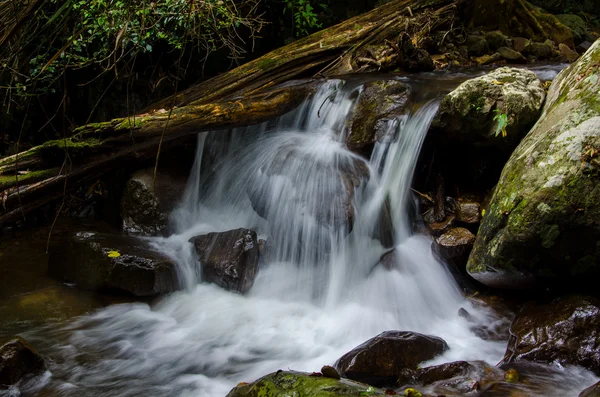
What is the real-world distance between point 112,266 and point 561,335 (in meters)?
4.13

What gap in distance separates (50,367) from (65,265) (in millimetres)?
1578

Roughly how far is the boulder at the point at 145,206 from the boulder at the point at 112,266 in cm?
75

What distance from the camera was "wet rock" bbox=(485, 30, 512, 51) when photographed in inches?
342

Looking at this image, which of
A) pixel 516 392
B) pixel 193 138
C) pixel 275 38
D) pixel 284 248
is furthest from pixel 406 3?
pixel 516 392

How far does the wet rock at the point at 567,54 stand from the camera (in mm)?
8547

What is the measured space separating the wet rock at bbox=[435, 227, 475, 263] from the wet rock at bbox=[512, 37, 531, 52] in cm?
466

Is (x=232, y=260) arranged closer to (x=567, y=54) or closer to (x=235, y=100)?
(x=235, y=100)

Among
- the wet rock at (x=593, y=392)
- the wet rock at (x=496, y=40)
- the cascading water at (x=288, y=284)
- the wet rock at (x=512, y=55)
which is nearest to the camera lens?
the wet rock at (x=593, y=392)

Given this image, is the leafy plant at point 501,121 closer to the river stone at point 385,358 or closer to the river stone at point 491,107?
the river stone at point 491,107

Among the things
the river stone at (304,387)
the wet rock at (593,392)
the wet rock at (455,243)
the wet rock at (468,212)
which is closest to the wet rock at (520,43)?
the wet rock at (468,212)

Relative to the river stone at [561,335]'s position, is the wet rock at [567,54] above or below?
above

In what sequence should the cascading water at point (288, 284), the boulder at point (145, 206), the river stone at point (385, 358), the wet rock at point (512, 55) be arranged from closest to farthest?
the river stone at point (385, 358) → the cascading water at point (288, 284) → the boulder at point (145, 206) → the wet rock at point (512, 55)

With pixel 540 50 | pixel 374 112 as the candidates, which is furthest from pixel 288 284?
pixel 540 50

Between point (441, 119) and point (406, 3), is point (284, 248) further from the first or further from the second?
point (406, 3)
